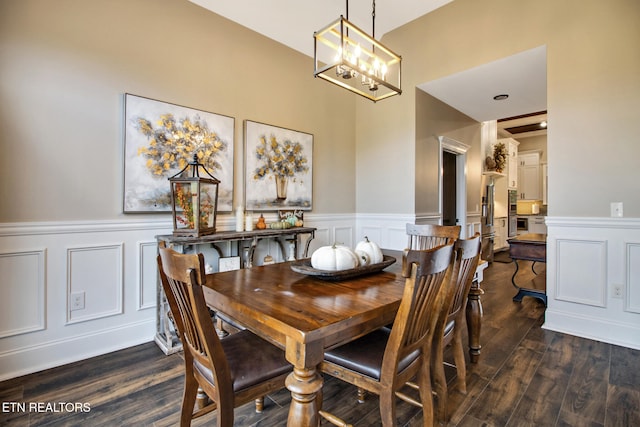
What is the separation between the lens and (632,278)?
258 centimetres

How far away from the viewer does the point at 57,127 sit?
2180 mm

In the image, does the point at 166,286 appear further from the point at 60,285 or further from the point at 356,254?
the point at 60,285

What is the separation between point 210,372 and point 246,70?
2.99 meters

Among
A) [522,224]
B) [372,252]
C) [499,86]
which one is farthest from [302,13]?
[522,224]

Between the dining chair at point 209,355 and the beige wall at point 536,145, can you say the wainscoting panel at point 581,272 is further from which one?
the beige wall at point 536,145

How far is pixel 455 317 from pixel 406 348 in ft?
2.35

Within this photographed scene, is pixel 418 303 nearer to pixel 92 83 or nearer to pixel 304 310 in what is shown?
pixel 304 310

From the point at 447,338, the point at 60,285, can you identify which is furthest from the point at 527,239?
the point at 60,285

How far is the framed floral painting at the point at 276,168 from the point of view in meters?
3.29

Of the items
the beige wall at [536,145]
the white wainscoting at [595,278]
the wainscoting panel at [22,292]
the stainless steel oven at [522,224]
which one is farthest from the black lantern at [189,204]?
the beige wall at [536,145]

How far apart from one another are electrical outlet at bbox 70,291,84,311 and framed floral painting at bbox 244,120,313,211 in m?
1.58

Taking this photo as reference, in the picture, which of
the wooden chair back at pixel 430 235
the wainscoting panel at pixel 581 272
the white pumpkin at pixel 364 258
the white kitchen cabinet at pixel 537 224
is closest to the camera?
the white pumpkin at pixel 364 258

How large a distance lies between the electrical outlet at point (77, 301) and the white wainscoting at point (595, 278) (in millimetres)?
4022

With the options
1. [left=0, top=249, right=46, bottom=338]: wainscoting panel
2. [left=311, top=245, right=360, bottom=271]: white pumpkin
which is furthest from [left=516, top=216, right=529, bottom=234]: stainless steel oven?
[left=0, top=249, right=46, bottom=338]: wainscoting panel
